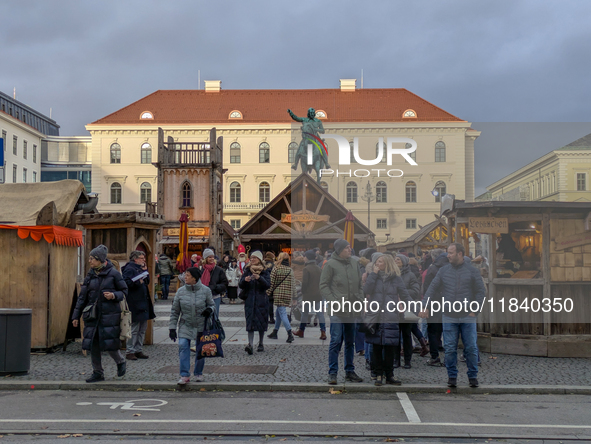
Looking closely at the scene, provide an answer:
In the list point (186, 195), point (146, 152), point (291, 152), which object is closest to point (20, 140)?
point (146, 152)

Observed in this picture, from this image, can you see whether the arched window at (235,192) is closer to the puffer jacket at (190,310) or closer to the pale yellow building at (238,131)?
the pale yellow building at (238,131)

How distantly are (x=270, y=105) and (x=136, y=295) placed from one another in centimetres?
5488

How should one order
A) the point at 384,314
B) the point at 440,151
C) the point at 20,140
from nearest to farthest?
the point at 384,314
the point at 440,151
the point at 20,140

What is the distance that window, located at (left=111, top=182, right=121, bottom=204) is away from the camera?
62031 mm

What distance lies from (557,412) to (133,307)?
6499mm

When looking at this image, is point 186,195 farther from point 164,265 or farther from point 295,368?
point 295,368

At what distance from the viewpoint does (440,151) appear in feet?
170

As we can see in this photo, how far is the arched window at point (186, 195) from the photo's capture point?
30578mm

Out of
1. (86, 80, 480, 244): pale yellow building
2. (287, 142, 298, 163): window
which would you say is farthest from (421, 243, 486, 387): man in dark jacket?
(287, 142, 298, 163): window

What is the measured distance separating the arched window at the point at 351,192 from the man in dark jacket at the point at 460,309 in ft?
131

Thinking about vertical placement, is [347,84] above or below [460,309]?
above

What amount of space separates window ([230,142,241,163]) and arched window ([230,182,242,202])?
7.62ft

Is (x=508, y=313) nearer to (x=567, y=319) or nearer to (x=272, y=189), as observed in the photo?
(x=567, y=319)

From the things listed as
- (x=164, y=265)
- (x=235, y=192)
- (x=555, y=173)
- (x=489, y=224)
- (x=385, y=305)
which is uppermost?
(x=235, y=192)
